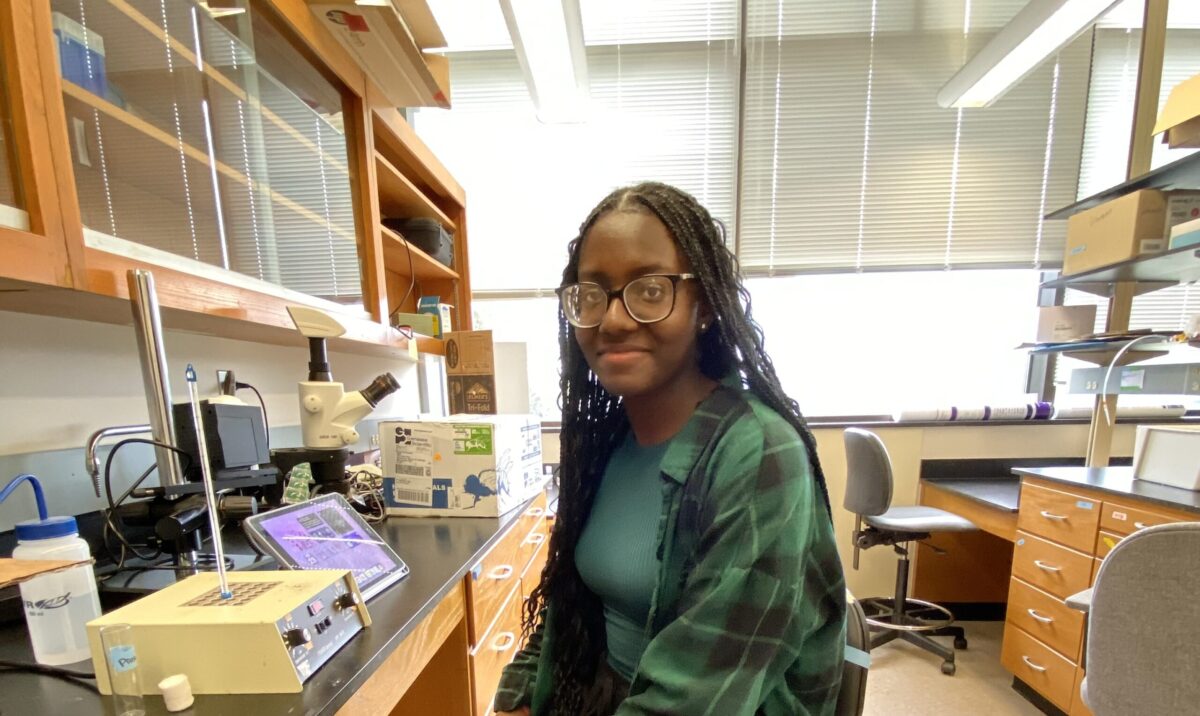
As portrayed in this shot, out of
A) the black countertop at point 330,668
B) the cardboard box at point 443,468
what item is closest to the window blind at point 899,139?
the cardboard box at point 443,468

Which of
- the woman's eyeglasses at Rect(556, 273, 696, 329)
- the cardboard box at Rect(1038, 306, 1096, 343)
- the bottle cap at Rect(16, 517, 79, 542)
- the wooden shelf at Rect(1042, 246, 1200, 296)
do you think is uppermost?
the wooden shelf at Rect(1042, 246, 1200, 296)

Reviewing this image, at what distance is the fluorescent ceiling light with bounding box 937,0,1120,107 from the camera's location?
1521 millimetres

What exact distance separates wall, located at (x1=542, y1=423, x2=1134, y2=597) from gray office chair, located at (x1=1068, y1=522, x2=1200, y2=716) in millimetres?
1419

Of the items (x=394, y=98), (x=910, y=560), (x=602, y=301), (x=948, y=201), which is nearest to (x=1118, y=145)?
(x=948, y=201)

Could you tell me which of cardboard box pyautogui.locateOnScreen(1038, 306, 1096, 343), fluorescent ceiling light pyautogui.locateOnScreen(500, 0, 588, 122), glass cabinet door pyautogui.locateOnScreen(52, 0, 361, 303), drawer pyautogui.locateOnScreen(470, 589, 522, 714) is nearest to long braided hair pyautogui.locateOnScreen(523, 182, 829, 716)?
drawer pyautogui.locateOnScreen(470, 589, 522, 714)

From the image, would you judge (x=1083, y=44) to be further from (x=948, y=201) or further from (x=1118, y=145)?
(x=948, y=201)

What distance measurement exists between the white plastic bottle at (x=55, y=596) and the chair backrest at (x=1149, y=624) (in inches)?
74.3

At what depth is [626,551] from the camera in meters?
0.76

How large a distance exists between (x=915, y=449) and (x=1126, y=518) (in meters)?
1.04

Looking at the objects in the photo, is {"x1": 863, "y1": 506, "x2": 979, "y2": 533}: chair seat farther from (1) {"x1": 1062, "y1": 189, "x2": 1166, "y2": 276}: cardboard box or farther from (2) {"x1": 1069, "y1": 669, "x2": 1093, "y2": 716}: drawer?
(1) {"x1": 1062, "y1": 189, "x2": 1166, "y2": 276}: cardboard box

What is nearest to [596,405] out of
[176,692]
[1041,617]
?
[176,692]

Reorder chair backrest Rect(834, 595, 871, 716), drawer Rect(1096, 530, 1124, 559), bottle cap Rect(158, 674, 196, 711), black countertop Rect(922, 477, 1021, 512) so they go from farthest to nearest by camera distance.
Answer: black countertop Rect(922, 477, 1021, 512), drawer Rect(1096, 530, 1124, 559), chair backrest Rect(834, 595, 871, 716), bottle cap Rect(158, 674, 196, 711)

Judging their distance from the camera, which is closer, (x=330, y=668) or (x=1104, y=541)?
(x=330, y=668)

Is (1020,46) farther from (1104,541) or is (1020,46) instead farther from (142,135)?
(142,135)
